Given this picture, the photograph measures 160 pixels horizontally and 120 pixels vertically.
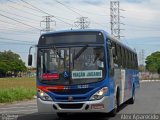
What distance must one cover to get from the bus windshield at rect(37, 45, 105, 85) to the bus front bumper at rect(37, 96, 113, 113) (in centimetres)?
67

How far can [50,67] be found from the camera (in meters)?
14.0

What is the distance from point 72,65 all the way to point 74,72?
272 mm

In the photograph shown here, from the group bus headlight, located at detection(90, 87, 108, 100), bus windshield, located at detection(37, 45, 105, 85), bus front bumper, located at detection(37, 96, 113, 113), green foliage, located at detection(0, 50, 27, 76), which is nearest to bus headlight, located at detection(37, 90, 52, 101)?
bus front bumper, located at detection(37, 96, 113, 113)

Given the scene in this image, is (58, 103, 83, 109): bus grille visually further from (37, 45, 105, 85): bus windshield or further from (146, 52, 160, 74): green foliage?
(146, 52, 160, 74): green foliage

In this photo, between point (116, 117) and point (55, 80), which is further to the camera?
point (116, 117)

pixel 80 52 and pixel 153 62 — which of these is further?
pixel 153 62

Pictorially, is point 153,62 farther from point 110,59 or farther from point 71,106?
point 71,106

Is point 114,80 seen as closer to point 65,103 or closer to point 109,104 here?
point 109,104

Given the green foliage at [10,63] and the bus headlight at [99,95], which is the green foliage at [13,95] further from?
the green foliage at [10,63]

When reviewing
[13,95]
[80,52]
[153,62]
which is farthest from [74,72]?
[153,62]

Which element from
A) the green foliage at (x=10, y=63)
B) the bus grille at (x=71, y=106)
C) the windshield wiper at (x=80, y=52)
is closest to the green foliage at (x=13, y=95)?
the bus grille at (x=71, y=106)

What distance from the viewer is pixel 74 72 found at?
45.0 feet

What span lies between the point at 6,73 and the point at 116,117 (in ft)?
552

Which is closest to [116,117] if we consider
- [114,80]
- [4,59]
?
[114,80]
